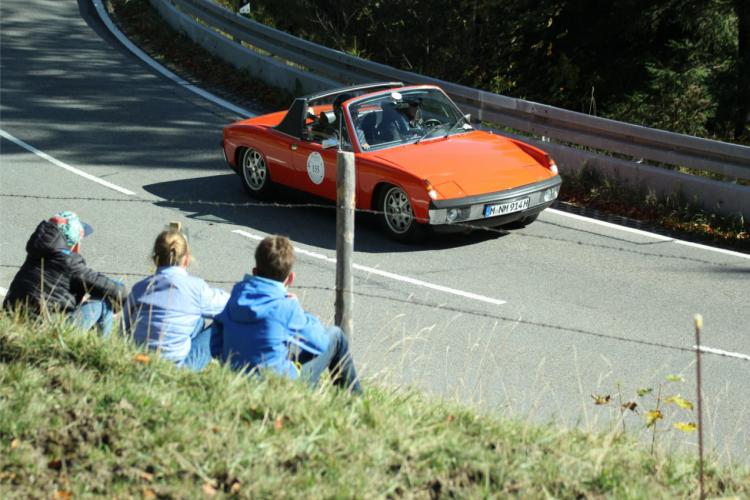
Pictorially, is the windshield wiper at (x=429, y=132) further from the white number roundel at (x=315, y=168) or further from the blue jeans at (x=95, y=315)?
the blue jeans at (x=95, y=315)

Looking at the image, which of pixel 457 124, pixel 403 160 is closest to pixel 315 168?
pixel 403 160

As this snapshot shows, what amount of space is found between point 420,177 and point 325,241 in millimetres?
1273

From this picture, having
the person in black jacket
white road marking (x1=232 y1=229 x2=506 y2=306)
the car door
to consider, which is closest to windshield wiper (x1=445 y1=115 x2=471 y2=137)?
the car door

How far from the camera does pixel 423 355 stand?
798 cm

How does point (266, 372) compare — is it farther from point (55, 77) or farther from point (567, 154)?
point (55, 77)

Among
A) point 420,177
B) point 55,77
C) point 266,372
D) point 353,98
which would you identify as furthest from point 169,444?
point 55,77

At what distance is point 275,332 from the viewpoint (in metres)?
5.84

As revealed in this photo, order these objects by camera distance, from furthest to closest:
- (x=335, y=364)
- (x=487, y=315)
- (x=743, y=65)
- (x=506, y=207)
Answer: (x=743, y=65) → (x=506, y=207) → (x=487, y=315) → (x=335, y=364)

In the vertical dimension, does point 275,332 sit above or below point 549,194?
above

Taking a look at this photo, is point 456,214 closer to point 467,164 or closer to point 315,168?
point 467,164

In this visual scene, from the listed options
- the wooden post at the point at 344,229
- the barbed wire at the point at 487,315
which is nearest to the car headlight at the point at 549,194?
the barbed wire at the point at 487,315

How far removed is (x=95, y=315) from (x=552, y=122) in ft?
25.7

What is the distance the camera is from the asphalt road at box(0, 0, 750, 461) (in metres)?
7.54

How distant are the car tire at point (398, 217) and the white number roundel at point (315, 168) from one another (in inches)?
34.6
